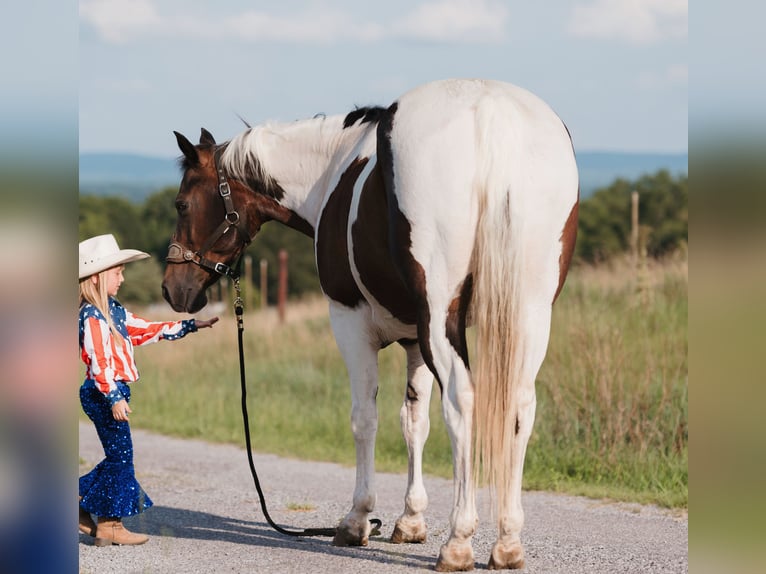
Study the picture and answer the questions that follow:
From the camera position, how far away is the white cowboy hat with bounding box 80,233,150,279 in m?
4.91

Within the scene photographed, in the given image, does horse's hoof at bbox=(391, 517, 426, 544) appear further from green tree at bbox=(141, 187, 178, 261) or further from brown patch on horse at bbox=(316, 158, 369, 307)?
green tree at bbox=(141, 187, 178, 261)

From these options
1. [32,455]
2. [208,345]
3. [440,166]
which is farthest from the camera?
[208,345]

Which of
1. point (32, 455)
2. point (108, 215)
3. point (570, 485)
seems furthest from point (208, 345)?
point (108, 215)

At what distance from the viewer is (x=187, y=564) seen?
15.6 feet

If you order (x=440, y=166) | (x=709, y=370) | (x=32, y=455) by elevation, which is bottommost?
(x=32, y=455)

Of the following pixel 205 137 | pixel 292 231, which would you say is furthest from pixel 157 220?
pixel 205 137

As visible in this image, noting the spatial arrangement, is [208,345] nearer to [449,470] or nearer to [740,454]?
[449,470]

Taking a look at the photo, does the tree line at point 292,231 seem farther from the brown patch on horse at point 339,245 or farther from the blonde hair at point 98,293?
the blonde hair at point 98,293

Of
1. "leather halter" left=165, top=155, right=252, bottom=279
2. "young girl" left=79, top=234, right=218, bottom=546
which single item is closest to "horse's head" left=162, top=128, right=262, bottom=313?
"leather halter" left=165, top=155, right=252, bottom=279

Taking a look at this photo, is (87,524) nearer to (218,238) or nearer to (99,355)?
(99,355)

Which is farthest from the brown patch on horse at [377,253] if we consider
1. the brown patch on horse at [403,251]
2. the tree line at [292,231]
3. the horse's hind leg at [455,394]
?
the tree line at [292,231]

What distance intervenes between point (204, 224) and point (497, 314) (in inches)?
82.3

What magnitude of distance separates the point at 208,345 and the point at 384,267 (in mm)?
11234

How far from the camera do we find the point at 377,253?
4508mm
